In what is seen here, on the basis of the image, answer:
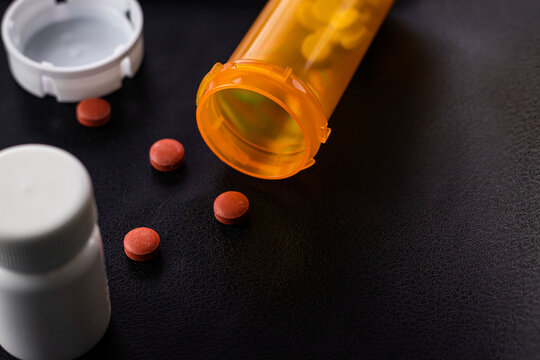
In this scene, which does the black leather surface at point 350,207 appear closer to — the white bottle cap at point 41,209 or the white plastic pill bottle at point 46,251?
the white plastic pill bottle at point 46,251

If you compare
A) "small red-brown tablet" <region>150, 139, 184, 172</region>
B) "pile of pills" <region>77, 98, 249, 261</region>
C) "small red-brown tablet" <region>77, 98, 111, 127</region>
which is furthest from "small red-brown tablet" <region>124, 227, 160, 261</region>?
"small red-brown tablet" <region>77, 98, 111, 127</region>

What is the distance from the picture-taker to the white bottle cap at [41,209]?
62 cm

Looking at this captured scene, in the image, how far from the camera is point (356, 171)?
1.02 metres

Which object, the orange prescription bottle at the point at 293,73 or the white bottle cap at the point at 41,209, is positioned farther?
the orange prescription bottle at the point at 293,73

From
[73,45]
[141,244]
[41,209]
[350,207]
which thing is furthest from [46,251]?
→ [73,45]

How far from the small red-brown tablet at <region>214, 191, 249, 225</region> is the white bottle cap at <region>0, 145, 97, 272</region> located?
0.92 feet

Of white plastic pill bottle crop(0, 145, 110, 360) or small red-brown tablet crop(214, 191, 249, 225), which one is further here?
small red-brown tablet crop(214, 191, 249, 225)

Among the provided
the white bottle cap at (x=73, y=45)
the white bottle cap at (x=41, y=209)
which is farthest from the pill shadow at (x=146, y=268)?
the white bottle cap at (x=73, y=45)

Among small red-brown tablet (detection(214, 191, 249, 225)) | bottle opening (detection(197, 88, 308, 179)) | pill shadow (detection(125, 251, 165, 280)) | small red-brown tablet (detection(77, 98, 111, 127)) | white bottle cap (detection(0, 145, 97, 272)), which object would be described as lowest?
pill shadow (detection(125, 251, 165, 280))

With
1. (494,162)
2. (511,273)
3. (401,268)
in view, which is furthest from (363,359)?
(494,162)

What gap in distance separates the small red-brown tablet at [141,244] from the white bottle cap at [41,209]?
8.4 inches

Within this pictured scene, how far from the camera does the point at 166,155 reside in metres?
0.99

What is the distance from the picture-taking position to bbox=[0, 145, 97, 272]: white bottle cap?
0.62 meters

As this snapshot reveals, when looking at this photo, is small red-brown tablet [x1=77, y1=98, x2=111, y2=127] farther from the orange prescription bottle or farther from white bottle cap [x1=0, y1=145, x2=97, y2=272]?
white bottle cap [x1=0, y1=145, x2=97, y2=272]
